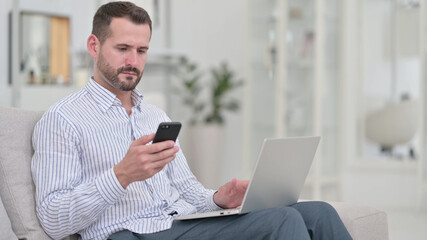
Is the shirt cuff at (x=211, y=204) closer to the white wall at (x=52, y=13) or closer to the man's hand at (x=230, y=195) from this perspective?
the man's hand at (x=230, y=195)

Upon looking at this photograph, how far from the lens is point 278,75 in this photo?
5.11 m

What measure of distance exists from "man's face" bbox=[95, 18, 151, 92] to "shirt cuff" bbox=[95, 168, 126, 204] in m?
0.36

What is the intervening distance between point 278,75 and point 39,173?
363 cm

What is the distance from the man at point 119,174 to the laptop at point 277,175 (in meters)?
0.04

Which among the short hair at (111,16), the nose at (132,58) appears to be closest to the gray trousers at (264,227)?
the nose at (132,58)

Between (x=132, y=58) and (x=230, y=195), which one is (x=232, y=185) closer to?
(x=230, y=195)

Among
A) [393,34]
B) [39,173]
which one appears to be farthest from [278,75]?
[39,173]

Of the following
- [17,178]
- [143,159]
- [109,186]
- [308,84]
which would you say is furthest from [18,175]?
[308,84]

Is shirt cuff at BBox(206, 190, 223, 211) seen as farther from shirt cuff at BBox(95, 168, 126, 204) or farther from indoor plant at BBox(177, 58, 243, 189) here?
indoor plant at BBox(177, 58, 243, 189)

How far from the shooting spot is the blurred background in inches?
196

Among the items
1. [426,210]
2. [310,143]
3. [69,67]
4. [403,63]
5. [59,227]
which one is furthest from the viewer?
[403,63]

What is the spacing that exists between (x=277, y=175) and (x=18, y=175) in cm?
75

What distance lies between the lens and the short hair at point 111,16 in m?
1.86

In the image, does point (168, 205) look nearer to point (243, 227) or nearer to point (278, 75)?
point (243, 227)
